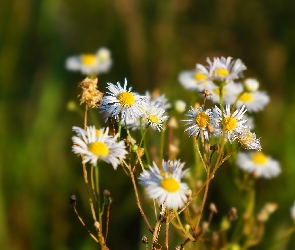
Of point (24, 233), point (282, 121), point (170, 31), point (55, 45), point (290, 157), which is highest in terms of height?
point (170, 31)

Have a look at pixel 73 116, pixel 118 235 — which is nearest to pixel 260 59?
pixel 73 116

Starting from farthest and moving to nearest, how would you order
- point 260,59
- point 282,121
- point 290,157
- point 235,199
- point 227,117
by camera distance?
point 260,59
point 282,121
point 290,157
point 235,199
point 227,117

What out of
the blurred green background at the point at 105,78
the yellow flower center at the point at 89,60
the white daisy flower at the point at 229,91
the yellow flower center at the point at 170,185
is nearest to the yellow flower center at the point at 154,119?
the yellow flower center at the point at 170,185

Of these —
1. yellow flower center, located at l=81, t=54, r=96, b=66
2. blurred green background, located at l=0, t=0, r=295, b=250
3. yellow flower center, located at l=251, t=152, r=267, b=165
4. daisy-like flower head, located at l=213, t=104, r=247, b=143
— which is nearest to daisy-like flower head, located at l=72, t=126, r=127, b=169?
daisy-like flower head, located at l=213, t=104, r=247, b=143

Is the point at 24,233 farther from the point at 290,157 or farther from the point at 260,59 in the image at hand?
the point at 260,59

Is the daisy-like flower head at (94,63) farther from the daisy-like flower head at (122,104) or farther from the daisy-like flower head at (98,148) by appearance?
the daisy-like flower head at (98,148)

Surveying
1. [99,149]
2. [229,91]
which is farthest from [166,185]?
[229,91]

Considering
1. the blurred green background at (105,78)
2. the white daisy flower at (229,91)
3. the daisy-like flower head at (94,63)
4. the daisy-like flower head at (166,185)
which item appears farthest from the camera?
the blurred green background at (105,78)
